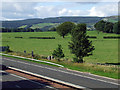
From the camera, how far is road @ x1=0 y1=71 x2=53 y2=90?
56.4 feet

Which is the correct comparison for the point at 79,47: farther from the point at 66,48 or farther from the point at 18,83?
the point at 66,48

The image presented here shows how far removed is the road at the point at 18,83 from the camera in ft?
56.4

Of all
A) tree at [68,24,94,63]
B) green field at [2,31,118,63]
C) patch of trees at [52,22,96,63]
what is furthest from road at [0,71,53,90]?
green field at [2,31,118,63]

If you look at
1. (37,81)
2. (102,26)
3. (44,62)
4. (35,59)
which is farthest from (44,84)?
(102,26)

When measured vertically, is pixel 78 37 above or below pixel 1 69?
above

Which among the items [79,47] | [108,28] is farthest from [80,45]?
[108,28]

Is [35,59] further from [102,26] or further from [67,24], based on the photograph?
[102,26]

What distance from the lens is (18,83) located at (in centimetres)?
1866

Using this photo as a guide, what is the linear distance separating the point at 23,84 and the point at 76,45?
62.3 feet

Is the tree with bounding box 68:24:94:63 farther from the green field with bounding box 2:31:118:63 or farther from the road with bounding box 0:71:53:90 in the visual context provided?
the road with bounding box 0:71:53:90

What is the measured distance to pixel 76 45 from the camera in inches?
1391

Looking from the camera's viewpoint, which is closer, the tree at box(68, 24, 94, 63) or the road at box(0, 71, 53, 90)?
the road at box(0, 71, 53, 90)

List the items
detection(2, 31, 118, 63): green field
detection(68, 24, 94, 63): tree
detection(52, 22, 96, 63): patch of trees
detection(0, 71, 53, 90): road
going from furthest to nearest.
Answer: detection(2, 31, 118, 63): green field < detection(68, 24, 94, 63): tree < detection(52, 22, 96, 63): patch of trees < detection(0, 71, 53, 90): road

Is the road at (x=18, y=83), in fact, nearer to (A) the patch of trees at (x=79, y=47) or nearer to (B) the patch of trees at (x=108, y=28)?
(A) the patch of trees at (x=79, y=47)
